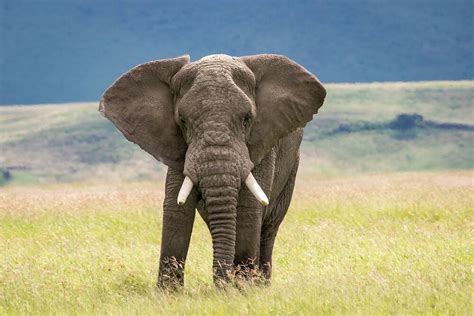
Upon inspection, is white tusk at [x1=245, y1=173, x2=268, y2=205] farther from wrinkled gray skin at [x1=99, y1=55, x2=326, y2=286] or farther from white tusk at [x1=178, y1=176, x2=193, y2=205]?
white tusk at [x1=178, y1=176, x2=193, y2=205]

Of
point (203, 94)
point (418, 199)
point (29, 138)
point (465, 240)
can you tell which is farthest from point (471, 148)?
point (203, 94)

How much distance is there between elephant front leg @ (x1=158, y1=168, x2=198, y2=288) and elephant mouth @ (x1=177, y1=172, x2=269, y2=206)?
1.56 feet

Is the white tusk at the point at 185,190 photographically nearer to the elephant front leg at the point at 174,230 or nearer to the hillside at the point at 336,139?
the elephant front leg at the point at 174,230

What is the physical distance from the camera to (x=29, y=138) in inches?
4277

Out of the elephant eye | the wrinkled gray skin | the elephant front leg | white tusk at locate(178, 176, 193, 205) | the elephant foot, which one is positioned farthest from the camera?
the elephant foot

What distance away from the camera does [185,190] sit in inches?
461

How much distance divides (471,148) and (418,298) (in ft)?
319

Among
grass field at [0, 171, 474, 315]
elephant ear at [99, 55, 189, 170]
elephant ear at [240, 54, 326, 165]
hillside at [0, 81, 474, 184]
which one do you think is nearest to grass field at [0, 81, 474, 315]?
grass field at [0, 171, 474, 315]

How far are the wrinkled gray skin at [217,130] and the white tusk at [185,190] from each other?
0.06 meters

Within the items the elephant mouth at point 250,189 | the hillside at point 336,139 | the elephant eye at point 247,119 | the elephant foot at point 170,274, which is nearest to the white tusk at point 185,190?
the elephant mouth at point 250,189

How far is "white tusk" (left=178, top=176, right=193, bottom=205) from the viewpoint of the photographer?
11.6 m

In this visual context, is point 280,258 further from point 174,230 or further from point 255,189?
point 255,189

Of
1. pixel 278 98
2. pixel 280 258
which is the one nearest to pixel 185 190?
pixel 278 98

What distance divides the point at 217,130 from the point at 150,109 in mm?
1394
